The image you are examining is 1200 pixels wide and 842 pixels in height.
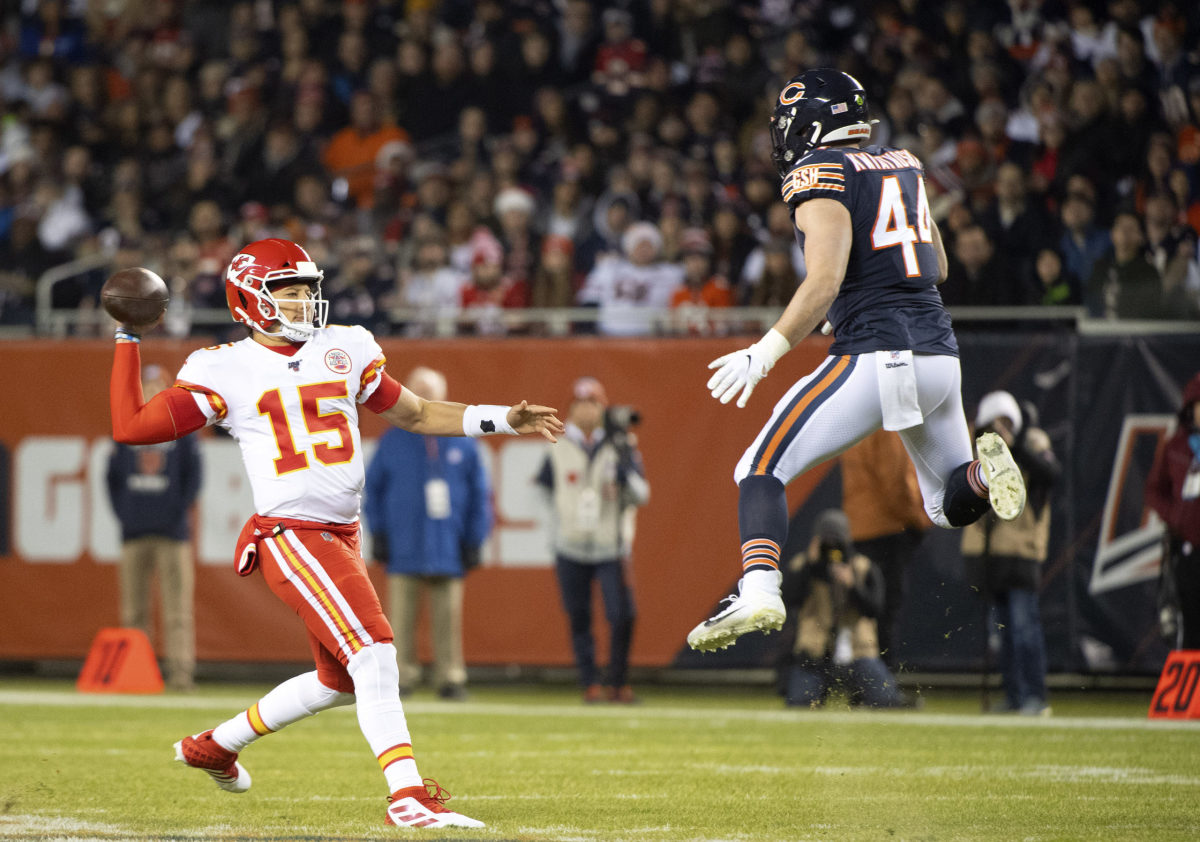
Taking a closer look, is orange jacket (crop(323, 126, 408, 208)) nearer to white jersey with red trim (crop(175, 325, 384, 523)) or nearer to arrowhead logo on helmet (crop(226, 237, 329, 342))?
arrowhead logo on helmet (crop(226, 237, 329, 342))

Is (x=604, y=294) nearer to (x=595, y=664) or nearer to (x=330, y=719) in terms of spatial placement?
(x=595, y=664)

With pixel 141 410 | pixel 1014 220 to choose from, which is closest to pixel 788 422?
pixel 141 410

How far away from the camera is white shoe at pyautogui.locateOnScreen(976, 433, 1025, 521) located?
17.6ft

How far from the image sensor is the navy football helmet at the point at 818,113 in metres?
5.78

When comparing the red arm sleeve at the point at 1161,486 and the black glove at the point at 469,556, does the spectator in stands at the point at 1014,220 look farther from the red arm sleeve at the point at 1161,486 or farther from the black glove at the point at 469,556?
the black glove at the point at 469,556

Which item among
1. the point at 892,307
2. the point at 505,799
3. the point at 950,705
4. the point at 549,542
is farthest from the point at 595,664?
the point at 892,307

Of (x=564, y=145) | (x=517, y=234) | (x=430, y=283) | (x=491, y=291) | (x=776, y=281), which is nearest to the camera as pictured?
(x=776, y=281)

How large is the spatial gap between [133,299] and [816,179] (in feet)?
7.85

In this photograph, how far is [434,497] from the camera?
37.6 ft

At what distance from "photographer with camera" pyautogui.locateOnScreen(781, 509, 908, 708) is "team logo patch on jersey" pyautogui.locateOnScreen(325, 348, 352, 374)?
516 cm

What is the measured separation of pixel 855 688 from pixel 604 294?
3688mm

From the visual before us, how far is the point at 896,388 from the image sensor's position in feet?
→ 17.8

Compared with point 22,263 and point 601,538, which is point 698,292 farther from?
point 22,263

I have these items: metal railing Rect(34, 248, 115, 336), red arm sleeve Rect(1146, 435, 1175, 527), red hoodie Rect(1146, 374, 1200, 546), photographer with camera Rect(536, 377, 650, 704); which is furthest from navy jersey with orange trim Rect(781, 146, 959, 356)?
metal railing Rect(34, 248, 115, 336)
